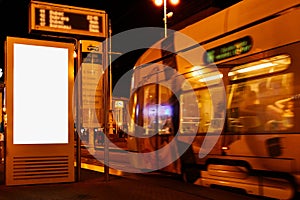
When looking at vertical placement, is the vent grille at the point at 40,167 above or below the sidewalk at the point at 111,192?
above

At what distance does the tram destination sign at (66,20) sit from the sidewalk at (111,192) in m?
3.17

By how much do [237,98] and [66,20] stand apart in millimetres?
3960

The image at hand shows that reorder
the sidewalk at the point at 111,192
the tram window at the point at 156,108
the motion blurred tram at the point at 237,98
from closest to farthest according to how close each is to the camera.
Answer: the motion blurred tram at the point at 237,98, the sidewalk at the point at 111,192, the tram window at the point at 156,108

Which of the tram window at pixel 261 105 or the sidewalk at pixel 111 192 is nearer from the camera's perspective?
the tram window at pixel 261 105

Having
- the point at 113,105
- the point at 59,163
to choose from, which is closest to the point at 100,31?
the point at 59,163

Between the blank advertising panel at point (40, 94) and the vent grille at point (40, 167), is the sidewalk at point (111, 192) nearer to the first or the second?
the vent grille at point (40, 167)

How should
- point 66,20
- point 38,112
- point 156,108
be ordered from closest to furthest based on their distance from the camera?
point 38,112
point 66,20
point 156,108

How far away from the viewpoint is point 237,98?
26.3 feet

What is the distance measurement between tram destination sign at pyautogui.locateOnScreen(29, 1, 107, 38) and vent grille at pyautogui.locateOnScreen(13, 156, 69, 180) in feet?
8.66

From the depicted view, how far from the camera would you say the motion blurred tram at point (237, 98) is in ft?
22.2

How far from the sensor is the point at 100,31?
9.88m

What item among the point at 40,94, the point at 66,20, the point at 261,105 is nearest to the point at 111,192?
the point at 40,94

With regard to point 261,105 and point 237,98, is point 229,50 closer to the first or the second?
point 237,98

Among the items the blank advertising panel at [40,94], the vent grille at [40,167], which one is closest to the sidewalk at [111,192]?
the vent grille at [40,167]
